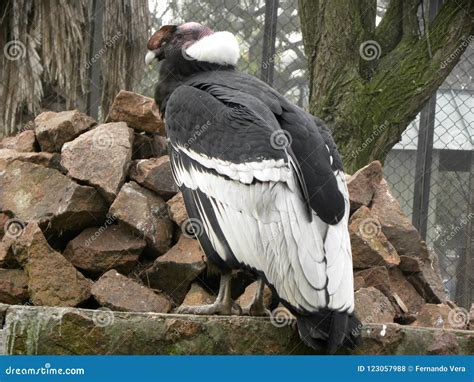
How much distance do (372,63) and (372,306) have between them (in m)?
2.25

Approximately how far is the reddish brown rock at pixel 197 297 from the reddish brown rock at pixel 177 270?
49 millimetres

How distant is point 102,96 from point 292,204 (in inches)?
128

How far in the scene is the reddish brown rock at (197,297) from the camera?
456 cm

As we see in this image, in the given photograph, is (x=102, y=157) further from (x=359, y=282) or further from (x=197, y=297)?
(x=359, y=282)

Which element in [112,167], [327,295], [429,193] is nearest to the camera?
[327,295]

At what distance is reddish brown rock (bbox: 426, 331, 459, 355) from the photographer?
3.60 meters

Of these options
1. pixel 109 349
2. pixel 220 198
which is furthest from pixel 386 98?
pixel 109 349

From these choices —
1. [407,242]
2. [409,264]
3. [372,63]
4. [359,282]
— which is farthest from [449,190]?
[359,282]

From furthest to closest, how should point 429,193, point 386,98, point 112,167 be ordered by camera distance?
point 429,193, point 386,98, point 112,167

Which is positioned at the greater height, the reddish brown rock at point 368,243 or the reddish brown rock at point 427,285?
the reddish brown rock at point 368,243

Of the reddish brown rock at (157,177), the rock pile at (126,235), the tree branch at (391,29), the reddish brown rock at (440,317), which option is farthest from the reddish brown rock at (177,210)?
the tree branch at (391,29)

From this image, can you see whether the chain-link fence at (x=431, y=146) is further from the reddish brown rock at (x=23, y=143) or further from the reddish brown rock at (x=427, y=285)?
the reddish brown rock at (x=23, y=143)

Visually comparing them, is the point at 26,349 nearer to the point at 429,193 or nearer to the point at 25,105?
the point at 25,105

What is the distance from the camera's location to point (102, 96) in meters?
6.47
